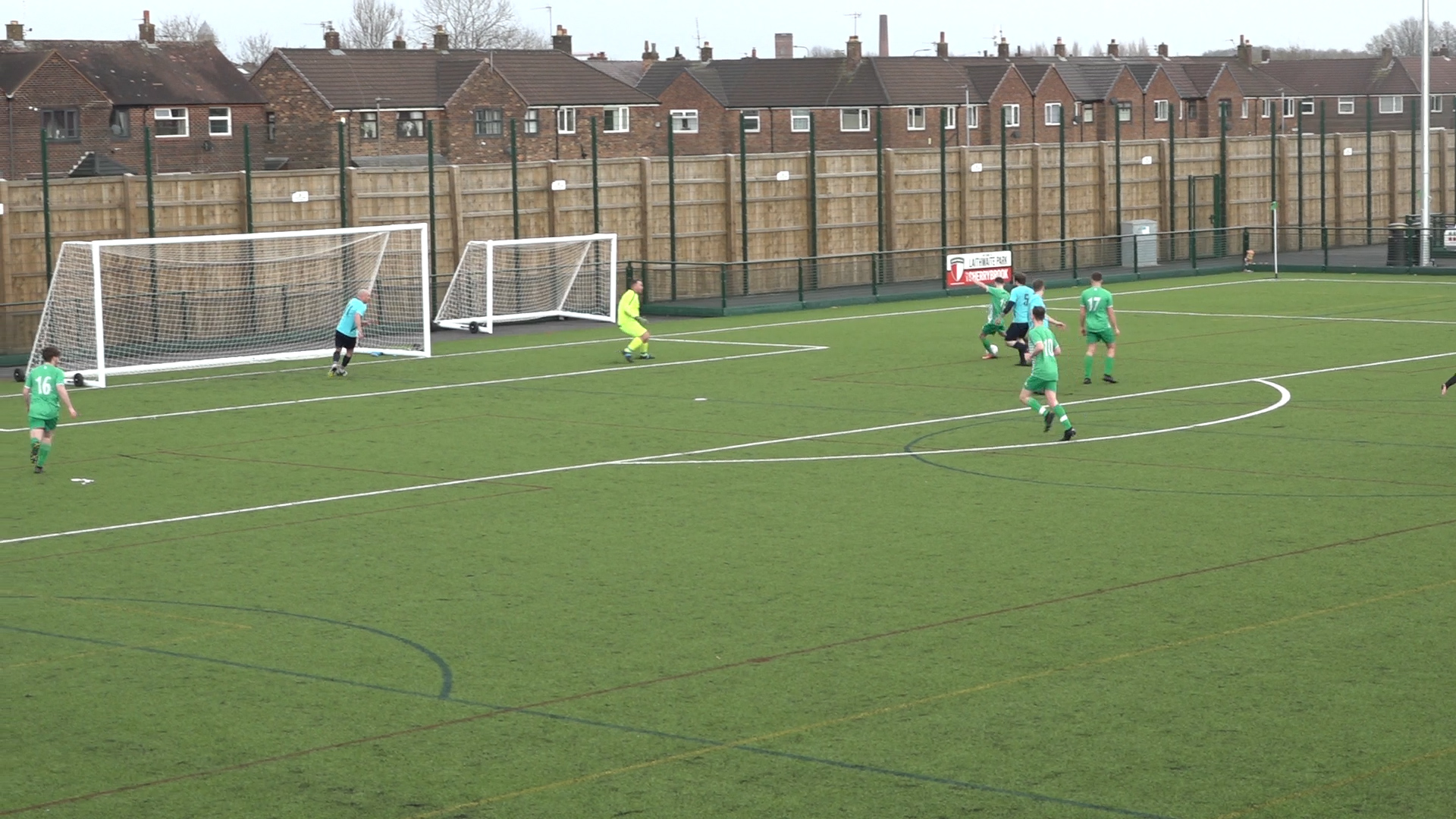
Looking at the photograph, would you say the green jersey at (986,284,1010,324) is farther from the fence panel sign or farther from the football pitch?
the fence panel sign

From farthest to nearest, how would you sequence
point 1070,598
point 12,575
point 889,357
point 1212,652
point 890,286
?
point 890,286
point 889,357
point 12,575
point 1070,598
point 1212,652

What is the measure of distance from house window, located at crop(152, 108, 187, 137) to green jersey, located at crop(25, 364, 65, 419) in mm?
47976

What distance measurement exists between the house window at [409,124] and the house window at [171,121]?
28.0ft

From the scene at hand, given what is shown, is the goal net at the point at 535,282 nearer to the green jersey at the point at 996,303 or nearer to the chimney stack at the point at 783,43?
the green jersey at the point at 996,303

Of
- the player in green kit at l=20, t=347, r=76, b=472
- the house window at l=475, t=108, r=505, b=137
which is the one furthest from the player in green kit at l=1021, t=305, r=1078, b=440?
the house window at l=475, t=108, r=505, b=137

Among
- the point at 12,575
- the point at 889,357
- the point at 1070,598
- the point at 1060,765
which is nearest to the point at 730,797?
the point at 1060,765

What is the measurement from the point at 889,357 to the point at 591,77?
5035cm

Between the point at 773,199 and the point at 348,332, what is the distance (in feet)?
60.1

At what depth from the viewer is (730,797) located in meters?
8.59

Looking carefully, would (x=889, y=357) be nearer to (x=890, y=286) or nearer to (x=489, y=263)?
(x=489, y=263)

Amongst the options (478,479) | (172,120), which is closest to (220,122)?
(172,120)

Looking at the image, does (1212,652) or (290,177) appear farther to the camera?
(290,177)

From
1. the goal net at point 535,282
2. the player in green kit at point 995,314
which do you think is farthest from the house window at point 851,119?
the player in green kit at point 995,314

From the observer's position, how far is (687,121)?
282 ft
